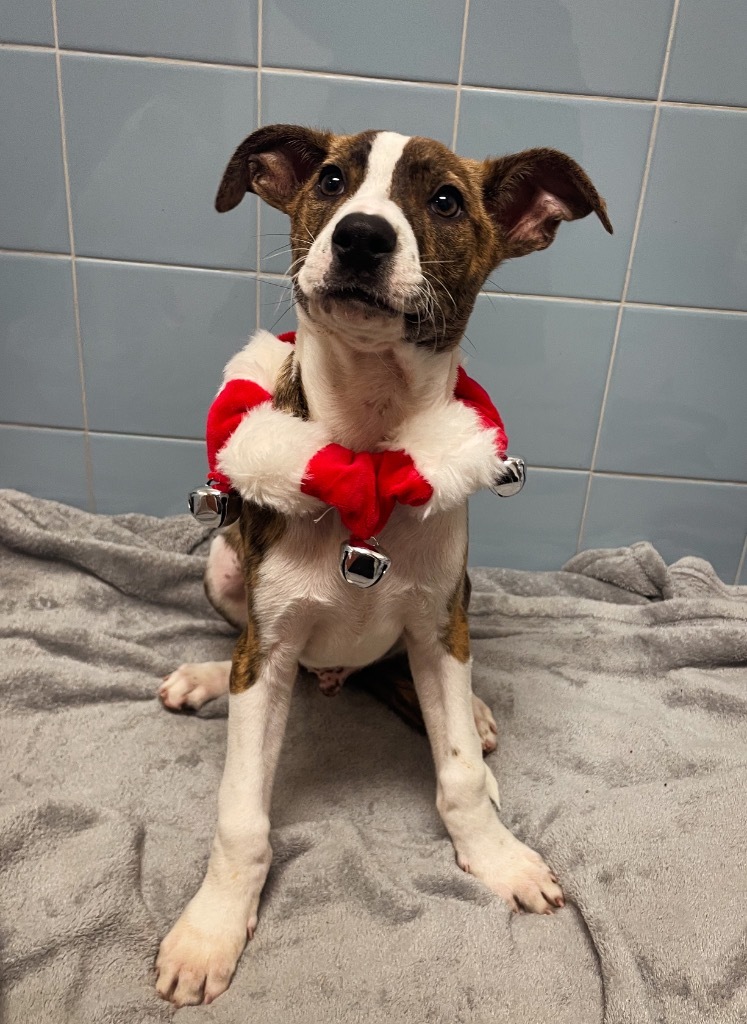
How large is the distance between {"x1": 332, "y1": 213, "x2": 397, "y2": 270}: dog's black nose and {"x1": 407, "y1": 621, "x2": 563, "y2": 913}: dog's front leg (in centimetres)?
57

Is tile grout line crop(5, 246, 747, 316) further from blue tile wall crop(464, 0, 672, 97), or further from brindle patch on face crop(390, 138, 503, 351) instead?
brindle patch on face crop(390, 138, 503, 351)

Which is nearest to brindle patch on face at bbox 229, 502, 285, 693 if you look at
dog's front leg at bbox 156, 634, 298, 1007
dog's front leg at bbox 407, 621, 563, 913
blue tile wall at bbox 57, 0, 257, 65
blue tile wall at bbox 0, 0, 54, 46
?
dog's front leg at bbox 156, 634, 298, 1007

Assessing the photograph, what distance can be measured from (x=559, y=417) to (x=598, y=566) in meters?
0.41

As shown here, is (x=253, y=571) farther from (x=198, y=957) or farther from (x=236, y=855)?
(x=198, y=957)

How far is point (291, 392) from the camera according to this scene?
116 centimetres

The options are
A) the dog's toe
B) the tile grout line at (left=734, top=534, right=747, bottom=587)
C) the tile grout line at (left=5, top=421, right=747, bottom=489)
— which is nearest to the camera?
the dog's toe

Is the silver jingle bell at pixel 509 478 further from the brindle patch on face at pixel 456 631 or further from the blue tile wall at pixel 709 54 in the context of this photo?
the blue tile wall at pixel 709 54

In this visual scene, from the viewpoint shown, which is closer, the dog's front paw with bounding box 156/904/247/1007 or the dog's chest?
the dog's front paw with bounding box 156/904/247/1007

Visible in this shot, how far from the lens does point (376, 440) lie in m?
1.11

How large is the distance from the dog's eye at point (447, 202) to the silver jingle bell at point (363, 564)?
0.48m

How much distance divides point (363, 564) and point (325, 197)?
1.71ft

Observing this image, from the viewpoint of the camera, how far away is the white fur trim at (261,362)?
1.21 meters

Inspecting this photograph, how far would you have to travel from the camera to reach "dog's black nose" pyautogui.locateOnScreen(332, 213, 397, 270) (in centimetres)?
89

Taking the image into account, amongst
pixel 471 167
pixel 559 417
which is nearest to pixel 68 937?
pixel 471 167
